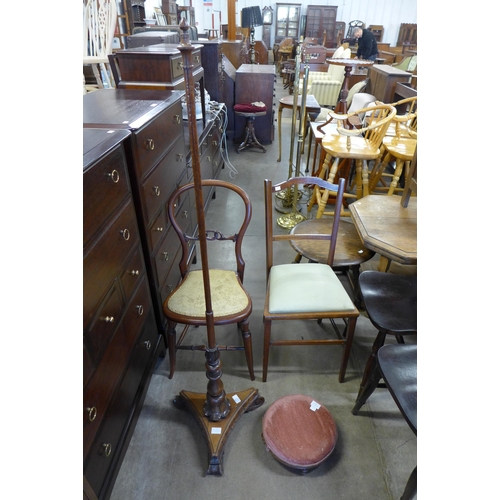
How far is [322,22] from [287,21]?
131 centimetres

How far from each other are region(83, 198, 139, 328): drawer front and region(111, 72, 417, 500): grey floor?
80 centimetres

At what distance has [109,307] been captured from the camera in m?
1.12

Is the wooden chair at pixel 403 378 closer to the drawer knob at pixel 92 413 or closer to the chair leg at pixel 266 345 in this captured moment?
the chair leg at pixel 266 345

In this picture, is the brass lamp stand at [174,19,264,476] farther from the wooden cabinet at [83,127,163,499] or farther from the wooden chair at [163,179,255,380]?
the wooden cabinet at [83,127,163,499]

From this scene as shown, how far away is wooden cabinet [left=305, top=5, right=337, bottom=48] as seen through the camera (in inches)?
451

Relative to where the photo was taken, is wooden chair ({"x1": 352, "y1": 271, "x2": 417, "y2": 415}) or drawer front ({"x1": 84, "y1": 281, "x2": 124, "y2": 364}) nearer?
drawer front ({"x1": 84, "y1": 281, "x2": 124, "y2": 364})

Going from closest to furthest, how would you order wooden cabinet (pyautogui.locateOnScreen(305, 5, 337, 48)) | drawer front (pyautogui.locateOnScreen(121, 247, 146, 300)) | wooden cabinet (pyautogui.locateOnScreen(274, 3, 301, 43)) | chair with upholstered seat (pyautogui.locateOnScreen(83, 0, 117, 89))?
drawer front (pyautogui.locateOnScreen(121, 247, 146, 300)), chair with upholstered seat (pyautogui.locateOnScreen(83, 0, 117, 89)), wooden cabinet (pyautogui.locateOnScreen(305, 5, 337, 48)), wooden cabinet (pyautogui.locateOnScreen(274, 3, 301, 43))

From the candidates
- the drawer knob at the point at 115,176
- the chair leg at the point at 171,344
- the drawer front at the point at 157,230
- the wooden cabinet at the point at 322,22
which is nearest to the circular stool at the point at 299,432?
the chair leg at the point at 171,344

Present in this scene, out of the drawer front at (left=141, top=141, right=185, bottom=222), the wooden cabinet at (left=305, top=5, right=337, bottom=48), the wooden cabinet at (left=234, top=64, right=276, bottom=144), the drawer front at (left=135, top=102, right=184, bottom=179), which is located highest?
the wooden cabinet at (left=305, top=5, right=337, bottom=48)

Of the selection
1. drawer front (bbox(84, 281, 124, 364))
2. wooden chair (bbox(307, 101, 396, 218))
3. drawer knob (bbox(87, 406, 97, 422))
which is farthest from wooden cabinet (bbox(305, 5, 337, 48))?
drawer knob (bbox(87, 406, 97, 422))

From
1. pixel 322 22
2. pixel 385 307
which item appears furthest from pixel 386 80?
pixel 322 22

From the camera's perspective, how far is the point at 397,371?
1.17 metres

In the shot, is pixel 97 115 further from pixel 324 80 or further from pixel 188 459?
pixel 324 80

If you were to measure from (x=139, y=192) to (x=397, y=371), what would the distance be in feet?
3.95
